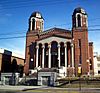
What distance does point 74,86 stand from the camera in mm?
40562

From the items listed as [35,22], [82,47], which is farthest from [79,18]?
[35,22]

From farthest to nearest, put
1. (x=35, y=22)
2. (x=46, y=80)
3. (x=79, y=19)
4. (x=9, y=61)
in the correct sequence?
(x=9, y=61) → (x=35, y=22) → (x=79, y=19) → (x=46, y=80)

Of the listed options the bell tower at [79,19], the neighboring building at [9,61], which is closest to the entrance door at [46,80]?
the bell tower at [79,19]

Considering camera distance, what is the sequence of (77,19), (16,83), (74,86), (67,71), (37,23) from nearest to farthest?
(74,86) < (16,83) < (67,71) < (77,19) < (37,23)

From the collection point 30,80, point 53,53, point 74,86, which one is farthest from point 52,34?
point 74,86

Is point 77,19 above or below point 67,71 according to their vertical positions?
above

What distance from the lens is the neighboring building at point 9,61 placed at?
6619 cm

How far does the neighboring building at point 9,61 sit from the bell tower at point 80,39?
22.8 meters

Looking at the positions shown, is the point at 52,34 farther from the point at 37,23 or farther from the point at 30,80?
the point at 30,80

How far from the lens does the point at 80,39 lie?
57594mm

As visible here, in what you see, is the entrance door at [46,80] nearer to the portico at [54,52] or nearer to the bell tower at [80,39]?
the portico at [54,52]

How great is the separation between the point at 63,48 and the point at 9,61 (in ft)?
68.7

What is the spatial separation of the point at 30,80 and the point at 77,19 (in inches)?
832

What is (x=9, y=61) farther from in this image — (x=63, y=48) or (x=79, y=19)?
(x=79, y=19)
